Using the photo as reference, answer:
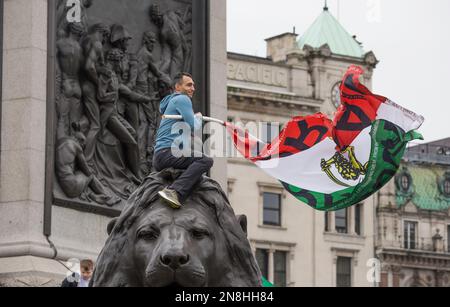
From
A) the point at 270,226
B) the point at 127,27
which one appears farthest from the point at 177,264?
the point at 270,226

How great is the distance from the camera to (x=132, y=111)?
2520 cm

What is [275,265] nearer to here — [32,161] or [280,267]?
[280,267]

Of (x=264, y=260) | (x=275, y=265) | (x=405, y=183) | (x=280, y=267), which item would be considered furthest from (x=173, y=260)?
(x=405, y=183)

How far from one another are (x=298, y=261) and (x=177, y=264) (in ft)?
232

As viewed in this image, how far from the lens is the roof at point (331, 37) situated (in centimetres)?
8719

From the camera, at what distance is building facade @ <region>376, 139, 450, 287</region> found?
9169cm

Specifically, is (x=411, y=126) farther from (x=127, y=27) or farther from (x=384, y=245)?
(x=384, y=245)

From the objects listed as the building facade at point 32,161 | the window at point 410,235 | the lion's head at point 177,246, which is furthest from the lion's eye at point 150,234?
the window at point 410,235

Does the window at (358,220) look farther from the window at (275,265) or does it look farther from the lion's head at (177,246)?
the lion's head at (177,246)

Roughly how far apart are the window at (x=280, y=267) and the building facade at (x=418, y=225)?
9.59m

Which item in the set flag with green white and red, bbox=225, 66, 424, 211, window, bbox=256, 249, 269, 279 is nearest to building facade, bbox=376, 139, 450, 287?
window, bbox=256, 249, 269, 279

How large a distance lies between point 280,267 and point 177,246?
70239mm

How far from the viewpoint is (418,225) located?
94125 millimetres
